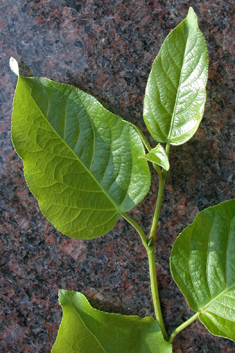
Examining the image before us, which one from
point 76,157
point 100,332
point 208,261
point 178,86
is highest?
point 178,86

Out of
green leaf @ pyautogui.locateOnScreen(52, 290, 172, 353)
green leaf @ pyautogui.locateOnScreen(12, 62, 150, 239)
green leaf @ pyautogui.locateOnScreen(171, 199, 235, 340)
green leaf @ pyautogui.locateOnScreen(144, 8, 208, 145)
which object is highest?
green leaf @ pyautogui.locateOnScreen(144, 8, 208, 145)

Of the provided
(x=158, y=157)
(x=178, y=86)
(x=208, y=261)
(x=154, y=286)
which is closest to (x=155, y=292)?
(x=154, y=286)

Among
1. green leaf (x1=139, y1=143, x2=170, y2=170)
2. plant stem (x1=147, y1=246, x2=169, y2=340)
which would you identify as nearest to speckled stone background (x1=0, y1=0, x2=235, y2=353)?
plant stem (x1=147, y1=246, x2=169, y2=340)

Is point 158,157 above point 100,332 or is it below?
above

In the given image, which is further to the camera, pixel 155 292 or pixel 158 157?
pixel 155 292

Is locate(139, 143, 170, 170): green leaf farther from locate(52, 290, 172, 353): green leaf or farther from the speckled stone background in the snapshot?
locate(52, 290, 172, 353): green leaf

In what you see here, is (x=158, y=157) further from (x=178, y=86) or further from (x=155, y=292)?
(x=155, y=292)

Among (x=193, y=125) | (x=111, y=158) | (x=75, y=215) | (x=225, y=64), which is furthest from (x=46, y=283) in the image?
(x=225, y=64)
